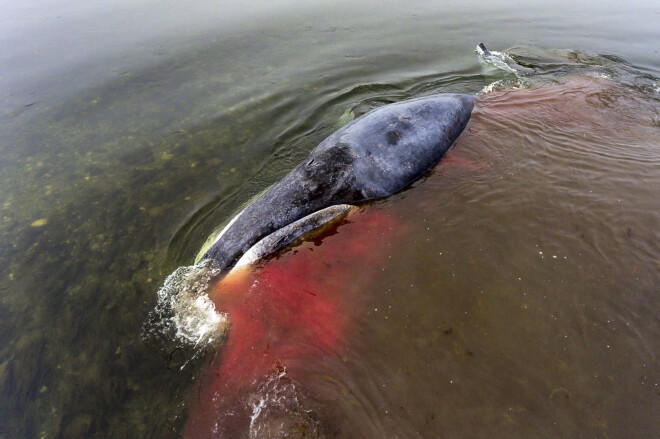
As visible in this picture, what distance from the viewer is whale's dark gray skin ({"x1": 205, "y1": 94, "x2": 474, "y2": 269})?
4.57 metres

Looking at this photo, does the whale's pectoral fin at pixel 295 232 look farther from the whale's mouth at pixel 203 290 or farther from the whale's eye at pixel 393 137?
the whale's eye at pixel 393 137

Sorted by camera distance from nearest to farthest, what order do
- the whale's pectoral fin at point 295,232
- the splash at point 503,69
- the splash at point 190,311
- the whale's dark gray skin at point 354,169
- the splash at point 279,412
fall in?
1. the splash at point 279,412
2. the splash at point 190,311
3. the whale's pectoral fin at point 295,232
4. the whale's dark gray skin at point 354,169
5. the splash at point 503,69

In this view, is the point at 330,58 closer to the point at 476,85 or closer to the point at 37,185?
the point at 476,85

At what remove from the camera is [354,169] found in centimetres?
492

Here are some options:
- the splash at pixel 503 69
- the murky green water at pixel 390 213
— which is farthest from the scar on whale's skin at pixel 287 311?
the splash at pixel 503 69

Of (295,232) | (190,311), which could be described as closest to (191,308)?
(190,311)

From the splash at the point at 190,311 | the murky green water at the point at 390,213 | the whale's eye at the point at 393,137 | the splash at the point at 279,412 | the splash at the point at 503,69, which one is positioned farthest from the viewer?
the splash at the point at 503,69

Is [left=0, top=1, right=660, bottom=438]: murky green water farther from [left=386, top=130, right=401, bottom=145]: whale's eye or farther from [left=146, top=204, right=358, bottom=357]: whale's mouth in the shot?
[left=386, top=130, right=401, bottom=145]: whale's eye

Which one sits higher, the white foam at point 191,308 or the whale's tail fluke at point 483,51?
the whale's tail fluke at point 483,51

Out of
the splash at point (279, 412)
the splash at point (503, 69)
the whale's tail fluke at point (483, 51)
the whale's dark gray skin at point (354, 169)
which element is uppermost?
the whale's tail fluke at point (483, 51)

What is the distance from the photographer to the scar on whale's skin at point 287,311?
3.34 meters

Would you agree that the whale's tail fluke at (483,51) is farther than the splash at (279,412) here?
Yes

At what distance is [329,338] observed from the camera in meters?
3.64

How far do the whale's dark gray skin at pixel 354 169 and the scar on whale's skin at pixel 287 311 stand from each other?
43 centimetres
